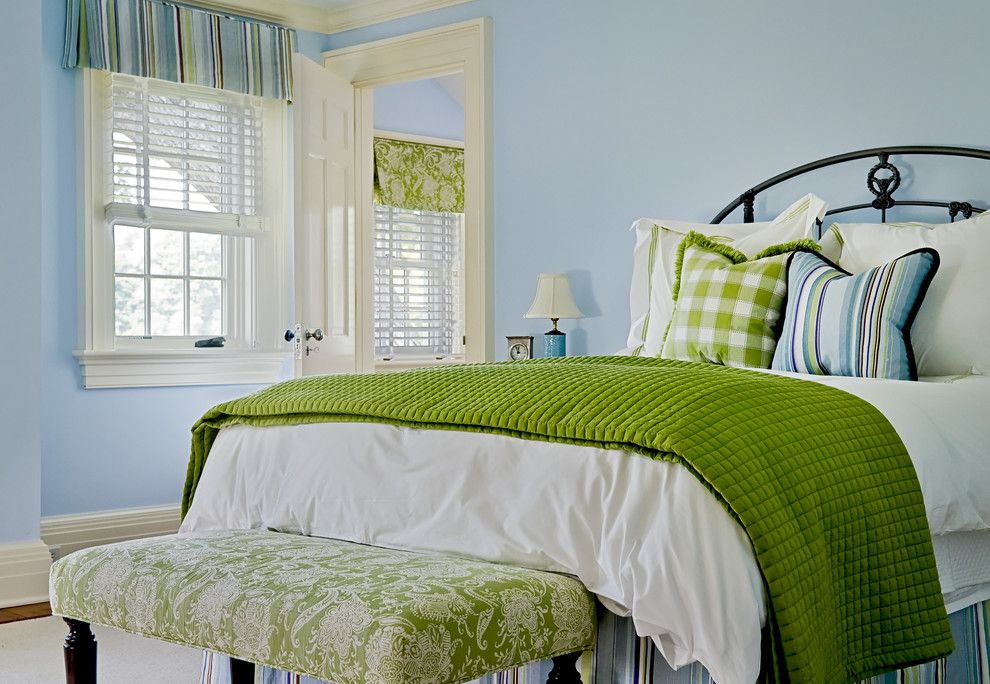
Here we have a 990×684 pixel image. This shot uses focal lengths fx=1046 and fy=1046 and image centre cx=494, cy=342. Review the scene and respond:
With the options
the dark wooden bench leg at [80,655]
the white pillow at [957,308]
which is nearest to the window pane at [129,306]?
the dark wooden bench leg at [80,655]

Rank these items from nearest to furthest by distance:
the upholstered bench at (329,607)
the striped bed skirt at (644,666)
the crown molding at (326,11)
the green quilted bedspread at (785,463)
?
the upholstered bench at (329,607)
the green quilted bedspread at (785,463)
the striped bed skirt at (644,666)
the crown molding at (326,11)

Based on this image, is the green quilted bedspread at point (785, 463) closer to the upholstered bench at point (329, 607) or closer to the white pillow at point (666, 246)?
the upholstered bench at point (329, 607)

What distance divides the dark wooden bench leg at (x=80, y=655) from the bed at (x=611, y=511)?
1.33ft

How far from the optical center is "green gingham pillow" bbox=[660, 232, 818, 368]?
2838mm

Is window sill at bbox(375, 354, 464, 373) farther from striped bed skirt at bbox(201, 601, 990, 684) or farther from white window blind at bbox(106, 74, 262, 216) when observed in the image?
striped bed skirt at bbox(201, 601, 990, 684)

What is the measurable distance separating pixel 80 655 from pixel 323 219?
308 cm

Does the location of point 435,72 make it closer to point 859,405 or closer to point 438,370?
point 438,370

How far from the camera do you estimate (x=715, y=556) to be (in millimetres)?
1519

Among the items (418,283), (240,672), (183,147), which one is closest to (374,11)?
(183,147)

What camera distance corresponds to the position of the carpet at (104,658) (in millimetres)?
2754

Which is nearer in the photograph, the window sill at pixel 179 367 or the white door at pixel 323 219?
the window sill at pixel 179 367

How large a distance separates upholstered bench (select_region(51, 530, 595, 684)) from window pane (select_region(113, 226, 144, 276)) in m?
2.59

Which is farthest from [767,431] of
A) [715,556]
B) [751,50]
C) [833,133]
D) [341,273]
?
[341,273]

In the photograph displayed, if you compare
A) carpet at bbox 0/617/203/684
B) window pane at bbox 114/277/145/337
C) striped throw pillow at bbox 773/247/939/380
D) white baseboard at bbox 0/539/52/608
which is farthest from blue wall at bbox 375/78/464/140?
striped throw pillow at bbox 773/247/939/380
